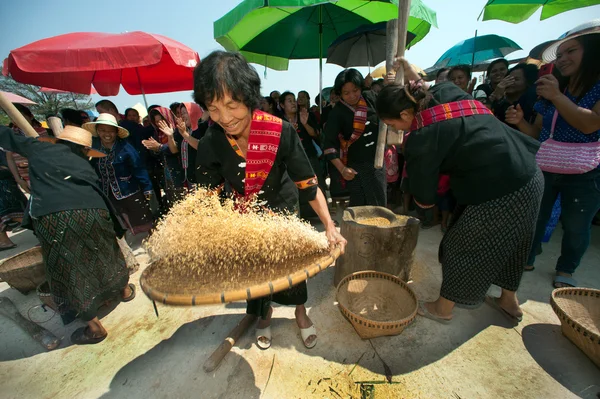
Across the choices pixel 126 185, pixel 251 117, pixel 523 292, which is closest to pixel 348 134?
pixel 251 117

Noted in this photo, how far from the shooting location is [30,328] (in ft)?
7.93

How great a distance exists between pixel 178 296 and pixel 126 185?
3455 millimetres

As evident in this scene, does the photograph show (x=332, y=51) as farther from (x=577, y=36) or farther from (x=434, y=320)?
(x=434, y=320)

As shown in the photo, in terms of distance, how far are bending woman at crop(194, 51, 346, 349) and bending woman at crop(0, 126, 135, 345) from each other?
1.27m

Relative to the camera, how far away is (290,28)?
460cm

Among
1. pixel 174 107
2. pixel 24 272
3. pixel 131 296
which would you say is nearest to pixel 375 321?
Result: pixel 131 296

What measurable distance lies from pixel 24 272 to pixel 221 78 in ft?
10.8

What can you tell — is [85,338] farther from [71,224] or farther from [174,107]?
[174,107]

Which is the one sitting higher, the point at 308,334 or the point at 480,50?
the point at 480,50

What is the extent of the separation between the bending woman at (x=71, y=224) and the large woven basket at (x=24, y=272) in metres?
0.83

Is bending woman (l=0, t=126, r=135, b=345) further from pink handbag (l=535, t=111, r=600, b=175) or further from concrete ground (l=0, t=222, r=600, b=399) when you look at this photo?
pink handbag (l=535, t=111, r=600, b=175)

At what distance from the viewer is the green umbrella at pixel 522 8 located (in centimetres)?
370

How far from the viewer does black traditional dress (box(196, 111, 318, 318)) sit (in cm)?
163

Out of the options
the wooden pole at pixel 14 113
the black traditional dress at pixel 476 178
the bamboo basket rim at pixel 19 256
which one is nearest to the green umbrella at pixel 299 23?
the black traditional dress at pixel 476 178
